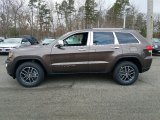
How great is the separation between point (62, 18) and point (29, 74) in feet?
139

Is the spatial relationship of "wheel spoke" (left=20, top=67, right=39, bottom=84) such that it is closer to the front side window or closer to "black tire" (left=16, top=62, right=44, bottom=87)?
"black tire" (left=16, top=62, right=44, bottom=87)

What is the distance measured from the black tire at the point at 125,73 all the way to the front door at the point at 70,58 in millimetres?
998

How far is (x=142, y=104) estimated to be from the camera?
16.5ft

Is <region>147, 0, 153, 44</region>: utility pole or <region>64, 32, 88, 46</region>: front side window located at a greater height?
<region>147, 0, 153, 44</region>: utility pole

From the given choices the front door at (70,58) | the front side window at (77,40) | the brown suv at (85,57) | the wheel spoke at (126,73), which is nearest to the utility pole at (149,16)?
the brown suv at (85,57)

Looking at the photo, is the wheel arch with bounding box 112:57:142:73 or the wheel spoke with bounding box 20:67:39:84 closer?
the wheel spoke with bounding box 20:67:39:84

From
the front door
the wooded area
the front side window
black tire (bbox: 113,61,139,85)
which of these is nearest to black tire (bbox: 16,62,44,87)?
the front door

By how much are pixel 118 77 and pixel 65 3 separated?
43.3 metres

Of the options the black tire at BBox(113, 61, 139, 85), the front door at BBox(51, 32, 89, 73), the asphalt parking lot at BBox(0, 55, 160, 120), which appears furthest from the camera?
the black tire at BBox(113, 61, 139, 85)

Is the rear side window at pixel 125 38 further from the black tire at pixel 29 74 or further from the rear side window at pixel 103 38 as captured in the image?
the black tire at pixel 29 74

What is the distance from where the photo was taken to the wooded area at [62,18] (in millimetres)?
37188

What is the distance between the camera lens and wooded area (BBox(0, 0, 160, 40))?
3719 cm

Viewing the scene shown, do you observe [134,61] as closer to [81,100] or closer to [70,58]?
[70,58]

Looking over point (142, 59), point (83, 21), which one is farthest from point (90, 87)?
point (83, 21)
